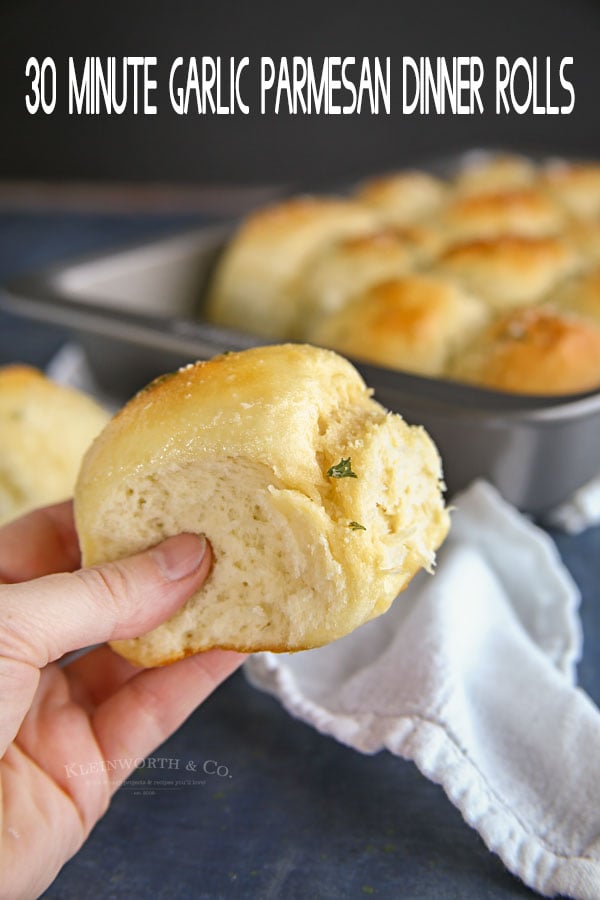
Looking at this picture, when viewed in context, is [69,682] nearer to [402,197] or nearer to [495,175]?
[402,197]

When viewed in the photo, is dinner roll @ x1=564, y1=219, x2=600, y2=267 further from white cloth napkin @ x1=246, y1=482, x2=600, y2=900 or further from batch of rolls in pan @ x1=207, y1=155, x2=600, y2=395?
white cloth napkin @ x1=246, y1=482, x2=600, y2=900

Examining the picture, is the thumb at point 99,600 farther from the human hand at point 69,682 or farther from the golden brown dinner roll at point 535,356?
the golden brown dinner roll at point 535,356

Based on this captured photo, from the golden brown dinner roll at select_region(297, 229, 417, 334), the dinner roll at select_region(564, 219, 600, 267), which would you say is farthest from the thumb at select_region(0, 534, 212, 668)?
the dinner roll at select_region(564, 219, 600, 267)

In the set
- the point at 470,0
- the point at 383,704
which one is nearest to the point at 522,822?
the point at 383,704

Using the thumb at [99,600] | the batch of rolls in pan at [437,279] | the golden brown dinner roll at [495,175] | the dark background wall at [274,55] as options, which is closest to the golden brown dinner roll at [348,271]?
the batch of rolls in pan at [437,279]

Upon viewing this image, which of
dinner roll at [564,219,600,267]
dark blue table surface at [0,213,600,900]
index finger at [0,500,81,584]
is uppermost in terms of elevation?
dinner roll at [564,219,600,267]

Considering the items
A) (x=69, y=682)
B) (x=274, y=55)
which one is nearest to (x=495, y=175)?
(x=274, y=55)
